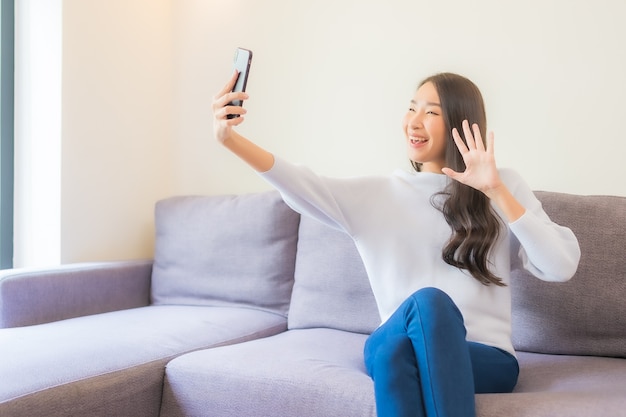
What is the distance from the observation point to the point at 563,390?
151 cm

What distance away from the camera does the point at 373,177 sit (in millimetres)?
1868

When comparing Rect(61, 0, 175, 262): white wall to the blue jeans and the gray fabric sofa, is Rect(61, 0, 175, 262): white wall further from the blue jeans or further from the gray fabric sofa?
the blue jeans

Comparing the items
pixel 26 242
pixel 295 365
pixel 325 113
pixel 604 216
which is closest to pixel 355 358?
pixel 295 365

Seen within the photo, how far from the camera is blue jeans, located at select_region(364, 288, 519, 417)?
130 cm

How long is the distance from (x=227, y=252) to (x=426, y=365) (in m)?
1.30

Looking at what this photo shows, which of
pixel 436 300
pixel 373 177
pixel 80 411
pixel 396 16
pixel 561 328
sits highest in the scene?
pixel 396 16

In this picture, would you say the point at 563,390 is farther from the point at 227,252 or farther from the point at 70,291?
the point at 70,291

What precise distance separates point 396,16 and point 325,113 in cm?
45

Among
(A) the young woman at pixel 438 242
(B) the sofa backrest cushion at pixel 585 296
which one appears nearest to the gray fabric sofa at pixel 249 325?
(B) the sofa backrest cushion at pixel 585 296

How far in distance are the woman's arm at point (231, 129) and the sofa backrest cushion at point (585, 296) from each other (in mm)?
818

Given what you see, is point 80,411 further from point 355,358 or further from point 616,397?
point 616,397

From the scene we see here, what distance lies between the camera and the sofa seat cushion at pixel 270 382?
1511 millimetres

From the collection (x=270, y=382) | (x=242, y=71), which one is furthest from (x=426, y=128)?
(x=270, y=382)

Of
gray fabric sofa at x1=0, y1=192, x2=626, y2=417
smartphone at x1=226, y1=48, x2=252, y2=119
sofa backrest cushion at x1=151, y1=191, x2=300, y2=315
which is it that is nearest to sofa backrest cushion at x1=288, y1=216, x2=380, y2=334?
gray fabric sofa at x1=0, y1=192, x2=626, y2=417
